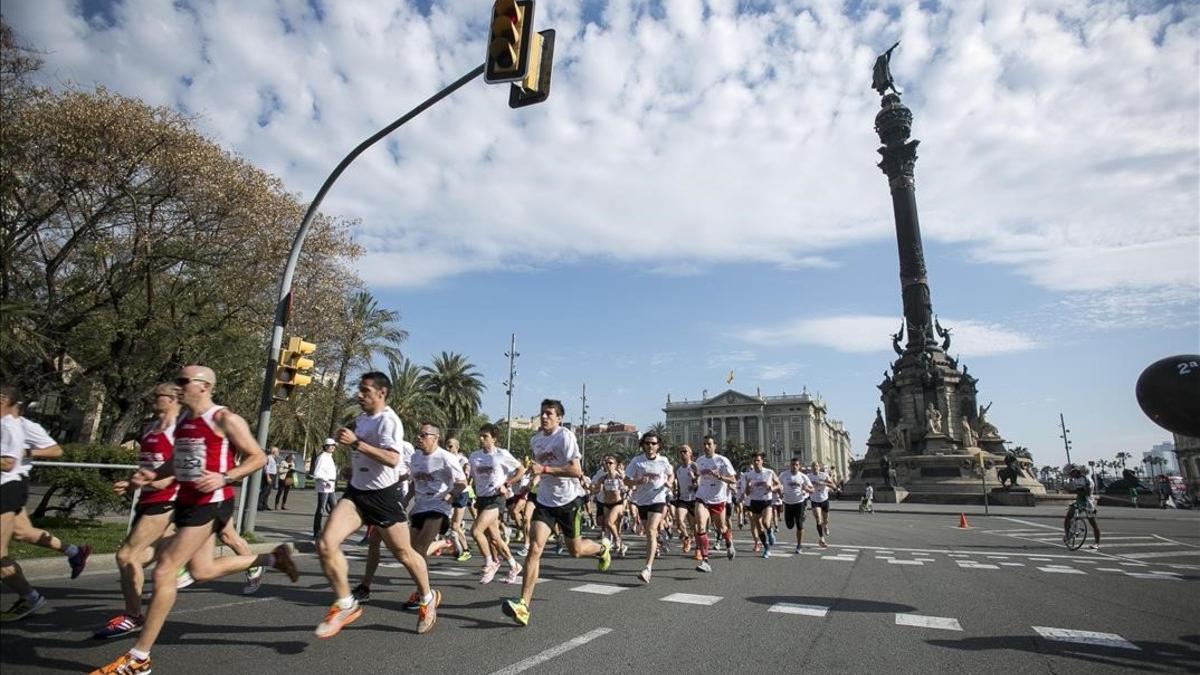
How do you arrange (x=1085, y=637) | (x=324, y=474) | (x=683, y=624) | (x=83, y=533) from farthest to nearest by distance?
(x=324, y=474)
(x=83, y=533)
(x=683, y=624)
(x=1085, y=637)

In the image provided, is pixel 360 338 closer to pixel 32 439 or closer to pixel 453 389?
pixel 453 389

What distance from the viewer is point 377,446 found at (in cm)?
505

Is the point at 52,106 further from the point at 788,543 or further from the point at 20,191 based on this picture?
the point at 788,543

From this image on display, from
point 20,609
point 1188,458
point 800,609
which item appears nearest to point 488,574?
point 800,609

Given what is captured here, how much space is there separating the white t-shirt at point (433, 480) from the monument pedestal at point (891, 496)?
37.2 metres

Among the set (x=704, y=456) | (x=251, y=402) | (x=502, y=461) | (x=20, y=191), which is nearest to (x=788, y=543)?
(x=704, y=456)

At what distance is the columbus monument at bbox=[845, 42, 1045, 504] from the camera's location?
39.6 metres

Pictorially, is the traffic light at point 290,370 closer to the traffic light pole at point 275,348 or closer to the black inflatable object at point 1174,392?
the traffic light pole at point 275,348

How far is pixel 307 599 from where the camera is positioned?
626cm

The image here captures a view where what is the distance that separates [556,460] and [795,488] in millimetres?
8070

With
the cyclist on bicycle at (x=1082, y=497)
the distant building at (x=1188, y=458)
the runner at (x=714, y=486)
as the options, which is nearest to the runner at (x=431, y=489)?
the runner at (x=714, y=486)

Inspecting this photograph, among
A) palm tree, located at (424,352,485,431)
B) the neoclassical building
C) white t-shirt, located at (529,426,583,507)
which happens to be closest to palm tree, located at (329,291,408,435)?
palm tree, located at (424,352,485,431)

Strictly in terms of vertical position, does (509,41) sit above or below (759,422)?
below

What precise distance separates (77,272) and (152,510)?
1507 cm
